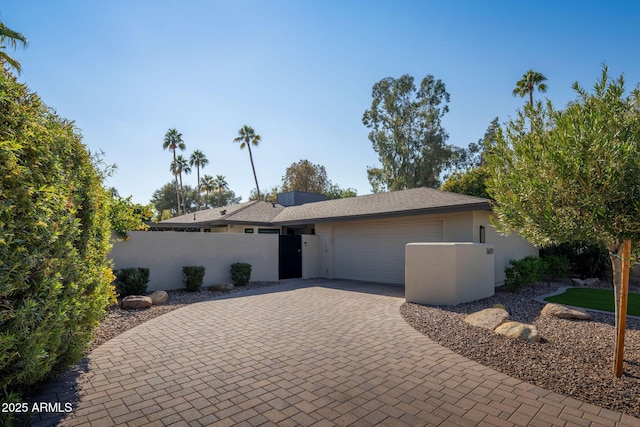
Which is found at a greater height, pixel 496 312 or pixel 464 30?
pixel 464 30

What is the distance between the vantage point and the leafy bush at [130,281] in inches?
364

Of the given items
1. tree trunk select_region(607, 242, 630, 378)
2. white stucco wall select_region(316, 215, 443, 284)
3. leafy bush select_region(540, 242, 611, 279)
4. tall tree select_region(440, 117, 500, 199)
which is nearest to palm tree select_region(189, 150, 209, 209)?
tall tree select_region(440, 117, 500, 199)

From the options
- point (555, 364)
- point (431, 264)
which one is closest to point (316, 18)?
point (431, 264)

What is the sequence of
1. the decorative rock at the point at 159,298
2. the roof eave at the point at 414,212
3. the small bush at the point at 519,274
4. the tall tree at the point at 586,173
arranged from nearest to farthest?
the tall tree at the point at 586,173 → the decorative rock at the point at 159,298 → the roof eave at the point at 414,212 → the small bush at the point at 519,274

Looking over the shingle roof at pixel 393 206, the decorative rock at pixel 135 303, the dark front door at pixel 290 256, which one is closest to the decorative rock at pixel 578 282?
the shingle roof at pixel 393 206

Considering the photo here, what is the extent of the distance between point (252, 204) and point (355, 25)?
45.3ft

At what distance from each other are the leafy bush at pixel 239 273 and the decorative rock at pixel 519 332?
8.71 meters

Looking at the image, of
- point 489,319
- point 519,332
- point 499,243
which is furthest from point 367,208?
point 519,332

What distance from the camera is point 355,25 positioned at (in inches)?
385

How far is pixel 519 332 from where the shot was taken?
545cm

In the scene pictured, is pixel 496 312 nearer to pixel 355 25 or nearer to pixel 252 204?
pixel 355 25

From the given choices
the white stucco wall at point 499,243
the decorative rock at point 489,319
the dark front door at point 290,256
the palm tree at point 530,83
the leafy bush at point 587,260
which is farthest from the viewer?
the palm tree at point 530,83

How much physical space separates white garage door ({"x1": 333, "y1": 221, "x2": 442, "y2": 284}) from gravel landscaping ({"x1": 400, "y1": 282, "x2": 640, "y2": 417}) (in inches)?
176

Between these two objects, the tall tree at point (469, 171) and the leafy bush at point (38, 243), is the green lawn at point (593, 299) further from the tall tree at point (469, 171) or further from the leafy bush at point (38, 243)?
the leafy bush at point (38, 243)
